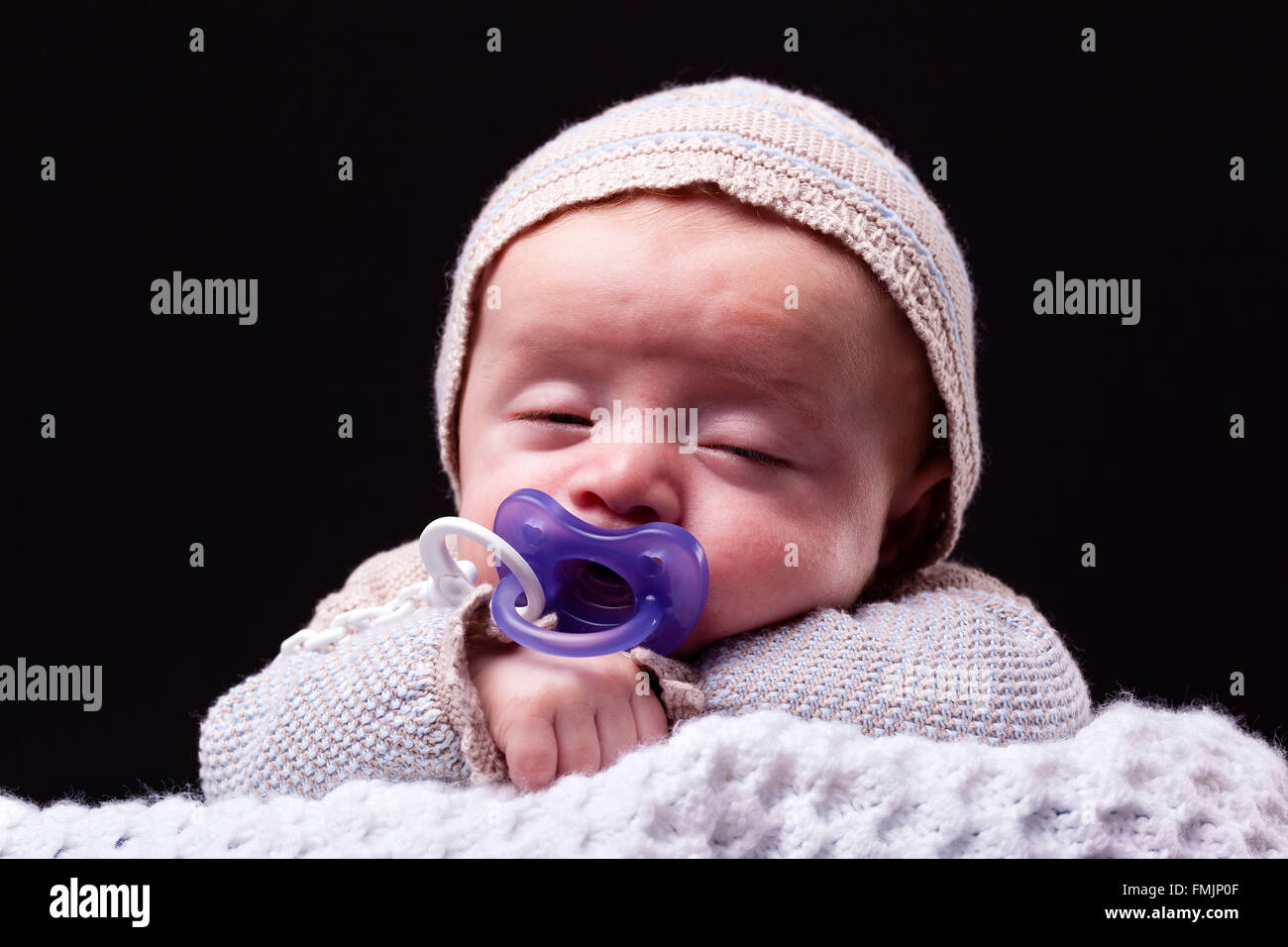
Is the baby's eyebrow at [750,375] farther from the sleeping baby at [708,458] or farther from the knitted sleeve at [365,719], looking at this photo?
the knitted sleeve at [365,719]

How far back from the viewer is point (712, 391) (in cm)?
152

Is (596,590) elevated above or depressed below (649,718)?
above

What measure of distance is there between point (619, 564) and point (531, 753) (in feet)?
0.80

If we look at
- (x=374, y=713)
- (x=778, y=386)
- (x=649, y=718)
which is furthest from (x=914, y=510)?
(x=374, y=713)

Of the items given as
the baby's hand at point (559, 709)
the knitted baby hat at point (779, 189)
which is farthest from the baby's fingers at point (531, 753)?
the knitted baby hat at point (779, 189)

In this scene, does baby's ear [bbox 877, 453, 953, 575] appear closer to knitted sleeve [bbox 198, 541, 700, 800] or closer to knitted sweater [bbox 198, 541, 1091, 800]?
knitted sweater [bbox 198, 541, 1091, 800]

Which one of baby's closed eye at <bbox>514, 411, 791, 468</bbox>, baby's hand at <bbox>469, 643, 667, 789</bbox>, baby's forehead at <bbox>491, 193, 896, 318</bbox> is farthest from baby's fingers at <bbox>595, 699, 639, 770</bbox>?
baby's forehead at <bbox>491, 193, 896, 318</bbox>

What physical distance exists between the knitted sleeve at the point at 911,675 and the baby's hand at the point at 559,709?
11 cm

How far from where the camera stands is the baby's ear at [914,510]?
6.08ft

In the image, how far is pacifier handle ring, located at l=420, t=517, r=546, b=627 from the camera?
1.39 m

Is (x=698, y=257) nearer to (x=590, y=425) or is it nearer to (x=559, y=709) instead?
(x=590, y=425)
